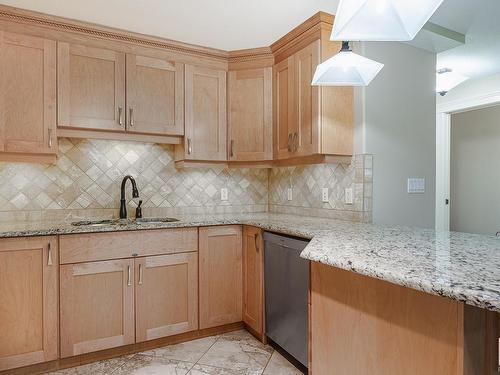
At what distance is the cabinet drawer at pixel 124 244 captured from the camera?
7.01 ft

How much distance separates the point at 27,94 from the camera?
2.26m

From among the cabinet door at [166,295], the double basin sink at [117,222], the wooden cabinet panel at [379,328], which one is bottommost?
the cabinet door at [166,295]

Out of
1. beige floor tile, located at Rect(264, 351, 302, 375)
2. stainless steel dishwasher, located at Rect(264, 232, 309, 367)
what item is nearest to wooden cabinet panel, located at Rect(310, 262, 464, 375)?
stainless steel dishwasher, located at Rect(264, 232, 309, 367)

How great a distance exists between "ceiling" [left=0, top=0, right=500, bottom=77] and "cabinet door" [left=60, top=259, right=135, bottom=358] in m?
1.73

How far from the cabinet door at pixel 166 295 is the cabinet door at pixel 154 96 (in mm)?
1010

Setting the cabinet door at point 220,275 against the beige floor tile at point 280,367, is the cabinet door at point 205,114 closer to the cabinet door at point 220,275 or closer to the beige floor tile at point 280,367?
the cabinet door at point 220,275

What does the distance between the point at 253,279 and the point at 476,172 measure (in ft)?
13.0

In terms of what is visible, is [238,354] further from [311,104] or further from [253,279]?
[311,104]

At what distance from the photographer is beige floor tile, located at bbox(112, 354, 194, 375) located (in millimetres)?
2129

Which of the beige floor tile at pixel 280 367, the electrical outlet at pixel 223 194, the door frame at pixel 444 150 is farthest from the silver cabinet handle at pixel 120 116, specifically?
the door frame at pixel 444 150

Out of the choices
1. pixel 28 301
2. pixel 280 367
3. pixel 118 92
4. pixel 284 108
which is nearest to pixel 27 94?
pixel 118 92

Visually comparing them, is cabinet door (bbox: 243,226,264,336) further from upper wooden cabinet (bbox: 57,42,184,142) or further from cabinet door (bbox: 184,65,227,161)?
upper wooden cabinet (bbox: 57,42,184,142)

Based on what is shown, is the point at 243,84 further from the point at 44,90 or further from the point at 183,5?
the point at 44,90

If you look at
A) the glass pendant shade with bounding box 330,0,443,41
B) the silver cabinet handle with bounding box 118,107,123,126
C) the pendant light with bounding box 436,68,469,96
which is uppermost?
the pendant light with bounding box 436,68,469,96
